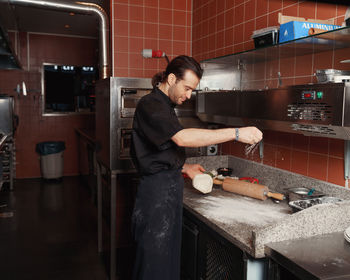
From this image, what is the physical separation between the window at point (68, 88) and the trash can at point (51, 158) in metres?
0.81

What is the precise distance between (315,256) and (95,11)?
9.49 feet

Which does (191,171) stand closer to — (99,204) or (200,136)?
(200,136)

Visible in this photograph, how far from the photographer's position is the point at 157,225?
5.96ft

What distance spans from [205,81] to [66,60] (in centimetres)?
452

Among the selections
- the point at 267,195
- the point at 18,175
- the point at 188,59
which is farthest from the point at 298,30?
the point at 18,175

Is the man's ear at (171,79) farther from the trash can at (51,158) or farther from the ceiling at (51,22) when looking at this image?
the trash can at (51,158)

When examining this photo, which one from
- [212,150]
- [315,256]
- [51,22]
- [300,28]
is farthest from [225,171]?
[51,22]

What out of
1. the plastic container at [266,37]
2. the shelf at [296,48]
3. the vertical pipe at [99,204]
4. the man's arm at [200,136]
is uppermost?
the plastic container at [266,37]

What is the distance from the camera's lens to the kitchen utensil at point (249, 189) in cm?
205

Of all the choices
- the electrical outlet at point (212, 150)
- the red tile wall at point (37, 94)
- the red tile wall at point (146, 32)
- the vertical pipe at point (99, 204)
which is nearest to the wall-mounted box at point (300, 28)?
the electrical outlet at point (212, 150)

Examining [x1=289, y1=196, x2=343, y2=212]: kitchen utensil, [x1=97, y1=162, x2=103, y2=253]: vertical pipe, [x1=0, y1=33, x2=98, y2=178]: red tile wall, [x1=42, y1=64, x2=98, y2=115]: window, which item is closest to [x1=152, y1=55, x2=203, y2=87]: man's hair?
[x1=289, y1=196, x2=343, y2=212]: kitchen utensil

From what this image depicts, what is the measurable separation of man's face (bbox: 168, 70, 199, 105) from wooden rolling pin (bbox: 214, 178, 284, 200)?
705 mm

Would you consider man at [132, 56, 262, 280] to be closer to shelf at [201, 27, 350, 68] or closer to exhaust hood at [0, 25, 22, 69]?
shelf at [201, 27, 350, 68]

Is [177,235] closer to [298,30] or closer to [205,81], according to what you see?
[298,30]
